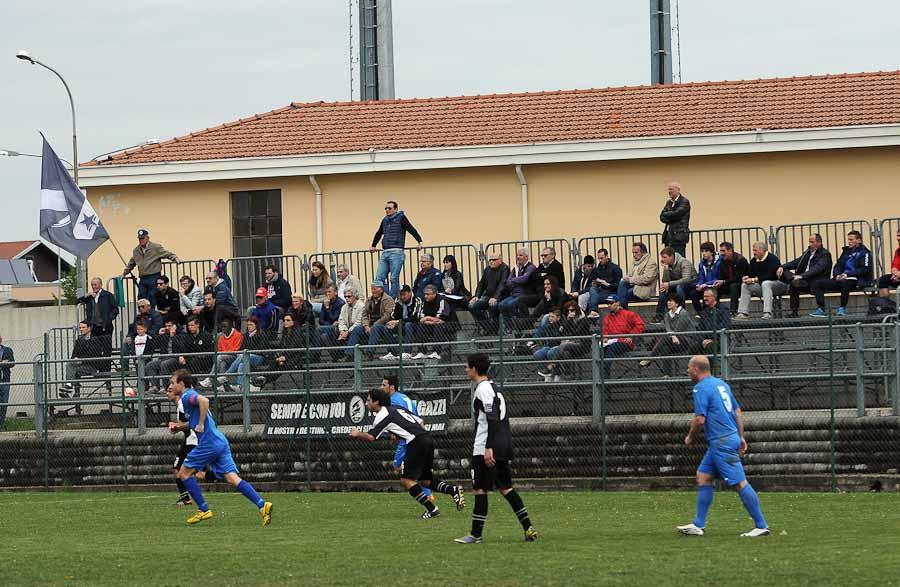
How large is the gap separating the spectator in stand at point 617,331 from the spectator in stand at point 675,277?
102 cm

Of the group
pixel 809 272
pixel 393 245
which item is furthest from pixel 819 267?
pixel 393 245

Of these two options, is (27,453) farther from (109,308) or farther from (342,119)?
(342,119)

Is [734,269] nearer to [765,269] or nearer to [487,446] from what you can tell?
[765,269]

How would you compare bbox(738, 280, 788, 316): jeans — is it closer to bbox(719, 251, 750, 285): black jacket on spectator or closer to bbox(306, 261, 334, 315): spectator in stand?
bbox(719, 251, 750, 285): black jacket on spectator

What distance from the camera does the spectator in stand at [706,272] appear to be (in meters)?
24.0

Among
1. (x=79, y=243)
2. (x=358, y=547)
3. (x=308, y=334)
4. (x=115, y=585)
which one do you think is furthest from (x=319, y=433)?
(x=115, y=585)

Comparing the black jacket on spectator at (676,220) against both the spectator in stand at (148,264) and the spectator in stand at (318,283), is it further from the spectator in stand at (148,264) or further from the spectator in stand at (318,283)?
the spectator in stand at (148,264)

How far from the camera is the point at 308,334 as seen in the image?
79.5ft

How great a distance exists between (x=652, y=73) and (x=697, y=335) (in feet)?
53.2

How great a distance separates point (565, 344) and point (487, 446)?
29.4ft

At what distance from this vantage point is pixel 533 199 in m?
30.9

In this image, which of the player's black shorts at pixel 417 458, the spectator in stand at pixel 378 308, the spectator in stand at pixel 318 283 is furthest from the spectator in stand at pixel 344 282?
the player's black shorts at pixel 417 458

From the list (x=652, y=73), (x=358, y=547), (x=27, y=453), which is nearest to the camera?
(x=358, y=547)

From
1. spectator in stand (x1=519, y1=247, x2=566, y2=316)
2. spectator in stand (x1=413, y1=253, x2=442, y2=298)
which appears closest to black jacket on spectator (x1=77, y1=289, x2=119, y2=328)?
spectator in stand (x1=413, y1=253, x2=442, y2=298)
